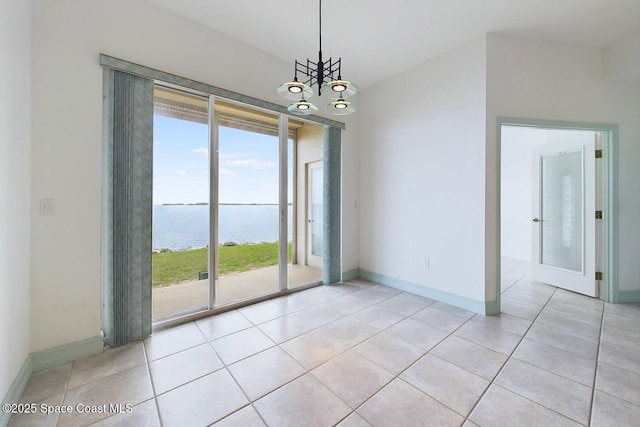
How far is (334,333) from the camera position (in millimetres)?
2531

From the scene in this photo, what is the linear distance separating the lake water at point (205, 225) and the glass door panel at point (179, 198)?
10mm

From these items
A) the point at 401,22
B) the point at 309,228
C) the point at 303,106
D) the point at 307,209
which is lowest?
the point at 309,228

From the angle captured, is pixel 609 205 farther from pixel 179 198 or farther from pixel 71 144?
pixel 71 144

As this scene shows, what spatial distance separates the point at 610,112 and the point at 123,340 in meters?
6.01

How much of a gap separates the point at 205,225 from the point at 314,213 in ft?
8.09

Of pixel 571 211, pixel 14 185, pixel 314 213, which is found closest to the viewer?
pixel 14 185

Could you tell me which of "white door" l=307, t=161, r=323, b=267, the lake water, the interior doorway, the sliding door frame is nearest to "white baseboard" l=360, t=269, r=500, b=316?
the sliding door frame

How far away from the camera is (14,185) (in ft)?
5.50

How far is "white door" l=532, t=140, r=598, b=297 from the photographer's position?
11.4 feet

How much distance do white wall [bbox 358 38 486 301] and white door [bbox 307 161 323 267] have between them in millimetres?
934

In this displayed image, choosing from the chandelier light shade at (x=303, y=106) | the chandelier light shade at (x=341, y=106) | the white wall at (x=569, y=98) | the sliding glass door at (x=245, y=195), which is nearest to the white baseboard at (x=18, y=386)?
the sliding glass door at (x=245, y=195)

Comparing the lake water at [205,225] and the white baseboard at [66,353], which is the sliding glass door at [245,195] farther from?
the white baseboard at [66,353]

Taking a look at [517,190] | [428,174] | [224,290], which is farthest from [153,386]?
[517,190]

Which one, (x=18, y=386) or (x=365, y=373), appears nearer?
(x=18, y=386)
